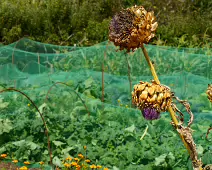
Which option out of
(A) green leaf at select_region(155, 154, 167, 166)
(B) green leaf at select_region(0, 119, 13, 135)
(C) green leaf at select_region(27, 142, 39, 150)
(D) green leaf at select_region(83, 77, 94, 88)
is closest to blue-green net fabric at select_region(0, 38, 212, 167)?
(D) green leaf at select_region(83, 77, 94, 88)

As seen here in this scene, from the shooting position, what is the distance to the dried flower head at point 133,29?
3.90 ft

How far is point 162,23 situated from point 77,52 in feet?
11.4

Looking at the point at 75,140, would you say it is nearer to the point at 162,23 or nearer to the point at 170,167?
the point at 170,167

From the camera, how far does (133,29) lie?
119 centimetres

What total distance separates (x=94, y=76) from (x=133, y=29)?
12.8ft

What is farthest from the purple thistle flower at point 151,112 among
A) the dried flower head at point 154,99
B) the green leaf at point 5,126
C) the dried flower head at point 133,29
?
the green leaf at point 5,126

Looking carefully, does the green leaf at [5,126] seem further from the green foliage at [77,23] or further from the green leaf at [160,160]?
the green foliage at [77,23]

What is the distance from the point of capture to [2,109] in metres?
4.13

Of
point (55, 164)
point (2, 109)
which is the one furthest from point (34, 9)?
point (55, 164)

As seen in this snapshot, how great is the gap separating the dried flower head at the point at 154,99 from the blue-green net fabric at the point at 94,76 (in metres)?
2.32

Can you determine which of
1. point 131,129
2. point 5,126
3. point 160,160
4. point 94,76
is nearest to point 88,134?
point 131,129

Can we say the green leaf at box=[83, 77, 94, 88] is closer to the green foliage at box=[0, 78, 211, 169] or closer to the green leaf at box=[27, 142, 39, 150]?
the green foliage at box=[0, 78, 211, 169]

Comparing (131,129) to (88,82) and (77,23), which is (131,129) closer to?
(88,82)

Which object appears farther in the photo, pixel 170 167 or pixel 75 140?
pixel 75 140
